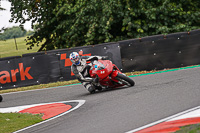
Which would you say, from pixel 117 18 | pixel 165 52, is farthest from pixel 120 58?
pixel 117 18

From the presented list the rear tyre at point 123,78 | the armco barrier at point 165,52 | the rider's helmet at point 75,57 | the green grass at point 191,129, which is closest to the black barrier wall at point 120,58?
the armco barrier at point 165,52

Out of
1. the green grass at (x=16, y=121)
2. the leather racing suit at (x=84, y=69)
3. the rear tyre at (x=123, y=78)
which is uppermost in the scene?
the leather racing suit at (x=84, y=69)

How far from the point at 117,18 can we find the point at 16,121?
43.4ft

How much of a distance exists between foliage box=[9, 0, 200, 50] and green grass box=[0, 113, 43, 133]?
1131 cm

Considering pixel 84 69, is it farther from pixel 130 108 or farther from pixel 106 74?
pixel 130 108

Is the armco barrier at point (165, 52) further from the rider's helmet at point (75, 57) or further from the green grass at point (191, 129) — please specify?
the green grass at point (191, 129)

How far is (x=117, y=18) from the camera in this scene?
66.8ft

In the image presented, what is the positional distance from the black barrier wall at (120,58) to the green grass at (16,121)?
6.23 metres

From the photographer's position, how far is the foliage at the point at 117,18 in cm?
1953

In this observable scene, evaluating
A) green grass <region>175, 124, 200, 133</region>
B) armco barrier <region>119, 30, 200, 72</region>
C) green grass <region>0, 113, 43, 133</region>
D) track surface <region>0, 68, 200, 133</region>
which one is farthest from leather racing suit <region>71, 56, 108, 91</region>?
green grass <region>175, 124, 200, 133</region>

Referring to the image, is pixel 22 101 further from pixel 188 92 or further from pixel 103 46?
pixel 188 92

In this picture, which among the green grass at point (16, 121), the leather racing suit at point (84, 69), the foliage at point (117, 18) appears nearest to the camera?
the green grass at point (16, 121)

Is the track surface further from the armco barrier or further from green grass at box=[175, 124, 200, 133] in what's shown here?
the armco barrier

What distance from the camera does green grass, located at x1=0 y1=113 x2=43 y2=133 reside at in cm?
760
